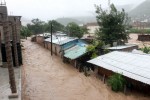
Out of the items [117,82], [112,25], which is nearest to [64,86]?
[117,82]

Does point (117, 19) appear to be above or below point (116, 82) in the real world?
above

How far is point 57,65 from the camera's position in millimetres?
24641

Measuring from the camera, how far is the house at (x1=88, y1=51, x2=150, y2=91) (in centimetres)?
1350

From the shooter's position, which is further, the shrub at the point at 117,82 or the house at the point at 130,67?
the shrub at the point at 117,82

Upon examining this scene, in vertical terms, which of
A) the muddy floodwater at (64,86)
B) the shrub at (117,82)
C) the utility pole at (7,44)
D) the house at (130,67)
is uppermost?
the utility pole at (7,44)

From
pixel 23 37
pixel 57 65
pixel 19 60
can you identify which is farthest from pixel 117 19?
pixel 23 37

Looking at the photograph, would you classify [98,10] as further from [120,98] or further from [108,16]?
[120,98]

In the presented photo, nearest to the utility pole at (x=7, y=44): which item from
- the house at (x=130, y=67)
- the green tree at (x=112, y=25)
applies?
the house at (x=130, y=67)

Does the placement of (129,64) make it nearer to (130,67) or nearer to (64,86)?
(130,67)

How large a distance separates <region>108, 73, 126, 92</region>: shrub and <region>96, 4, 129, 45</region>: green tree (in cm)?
1349

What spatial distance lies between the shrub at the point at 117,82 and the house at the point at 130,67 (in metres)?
0.31

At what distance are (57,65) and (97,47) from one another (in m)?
5.24

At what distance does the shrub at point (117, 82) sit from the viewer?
14492 mm

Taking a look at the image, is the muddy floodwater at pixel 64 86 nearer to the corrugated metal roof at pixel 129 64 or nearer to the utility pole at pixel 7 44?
the corrugated metal roof at pixel 129 64
